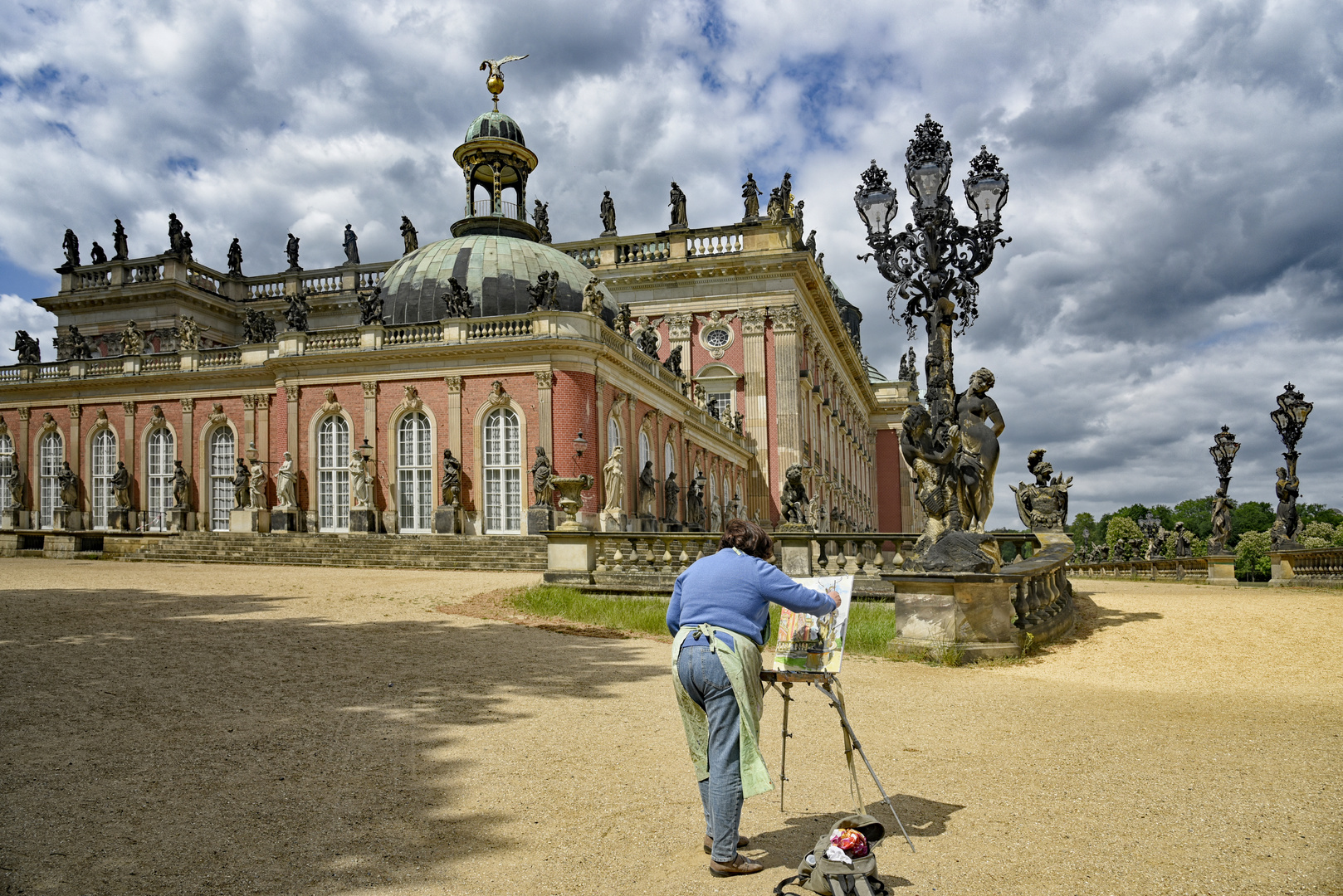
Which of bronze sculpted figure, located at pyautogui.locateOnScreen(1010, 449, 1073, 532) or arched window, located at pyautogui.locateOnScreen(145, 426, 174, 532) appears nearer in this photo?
bronze sculpted figure, located at pyautogui.locateOnScreen(1010, 449, 1073, 532)

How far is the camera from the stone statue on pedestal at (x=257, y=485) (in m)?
29.6

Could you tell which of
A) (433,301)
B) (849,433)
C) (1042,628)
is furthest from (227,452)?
(849,433)

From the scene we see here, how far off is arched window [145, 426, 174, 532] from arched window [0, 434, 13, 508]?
20.9 ft

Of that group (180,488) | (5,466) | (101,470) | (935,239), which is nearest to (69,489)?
(101,470)

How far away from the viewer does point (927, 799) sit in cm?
559

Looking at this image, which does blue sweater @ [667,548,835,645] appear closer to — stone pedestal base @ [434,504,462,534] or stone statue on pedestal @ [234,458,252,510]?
stone pedestal base @ [434,504,462,534]

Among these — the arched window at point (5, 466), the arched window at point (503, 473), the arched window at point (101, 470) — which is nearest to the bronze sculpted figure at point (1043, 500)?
the arched window at point (503, 473)

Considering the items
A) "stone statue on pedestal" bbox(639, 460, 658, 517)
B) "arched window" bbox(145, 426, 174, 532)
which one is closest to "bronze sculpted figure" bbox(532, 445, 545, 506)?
"stone statue on pedestal" bbox(639, 460, 658, 517)

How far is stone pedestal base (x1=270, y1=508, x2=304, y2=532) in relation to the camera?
1140 inches

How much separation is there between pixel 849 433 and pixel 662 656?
52086 mm

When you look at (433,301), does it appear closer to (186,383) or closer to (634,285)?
(186,383)

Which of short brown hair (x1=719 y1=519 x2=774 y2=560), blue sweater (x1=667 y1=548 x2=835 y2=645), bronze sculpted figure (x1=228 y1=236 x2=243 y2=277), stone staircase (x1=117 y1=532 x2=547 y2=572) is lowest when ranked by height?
stone staircase (x1=117 y1=532 x2=547 y2=572)

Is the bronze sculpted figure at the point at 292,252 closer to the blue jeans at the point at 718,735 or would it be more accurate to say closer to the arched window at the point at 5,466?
the arched window at the point at 5,466

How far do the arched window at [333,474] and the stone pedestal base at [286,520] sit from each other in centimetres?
58
